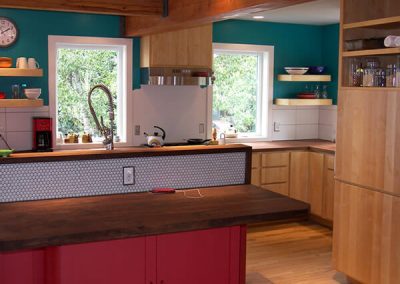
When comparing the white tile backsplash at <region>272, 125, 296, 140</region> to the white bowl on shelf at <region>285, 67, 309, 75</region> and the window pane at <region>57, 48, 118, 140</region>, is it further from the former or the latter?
the window pane at <region>57, 48, 118, 140</region>

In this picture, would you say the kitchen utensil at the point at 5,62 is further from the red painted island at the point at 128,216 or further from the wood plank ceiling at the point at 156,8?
the red painted island at the point at 128,216

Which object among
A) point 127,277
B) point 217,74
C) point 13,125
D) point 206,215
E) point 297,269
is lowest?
point 297,269

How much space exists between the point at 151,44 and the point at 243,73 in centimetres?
149

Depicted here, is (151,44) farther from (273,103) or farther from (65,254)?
(65,254)

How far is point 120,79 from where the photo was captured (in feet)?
19.9

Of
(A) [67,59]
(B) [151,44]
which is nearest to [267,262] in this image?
(B) [151,44]

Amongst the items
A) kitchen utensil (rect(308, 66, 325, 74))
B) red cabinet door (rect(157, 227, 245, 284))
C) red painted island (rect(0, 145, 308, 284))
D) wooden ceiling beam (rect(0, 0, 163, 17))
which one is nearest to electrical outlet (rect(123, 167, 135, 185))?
red painted island (rect(0, 145, 308, 284))

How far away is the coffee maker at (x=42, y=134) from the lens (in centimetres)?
551

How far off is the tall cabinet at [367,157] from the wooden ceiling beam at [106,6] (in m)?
1.48

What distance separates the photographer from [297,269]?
4.93 metres

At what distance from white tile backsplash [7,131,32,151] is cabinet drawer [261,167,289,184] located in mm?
2499

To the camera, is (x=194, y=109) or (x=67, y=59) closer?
(x=67, y=59)

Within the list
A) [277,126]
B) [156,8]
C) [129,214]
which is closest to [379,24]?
[156,8]

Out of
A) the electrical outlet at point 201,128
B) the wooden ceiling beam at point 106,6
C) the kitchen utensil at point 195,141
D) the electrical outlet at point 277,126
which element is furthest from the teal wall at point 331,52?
the wooden ceiling beam at point 106,6
